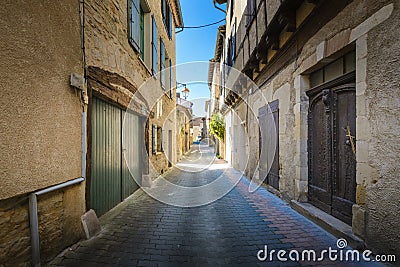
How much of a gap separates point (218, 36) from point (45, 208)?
46.0ft

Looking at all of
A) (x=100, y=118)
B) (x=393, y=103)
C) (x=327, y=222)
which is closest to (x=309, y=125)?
(x=327, y=222)

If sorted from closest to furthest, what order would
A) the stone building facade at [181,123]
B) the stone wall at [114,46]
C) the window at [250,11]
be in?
1. the stone wall at [114,46]
2. the window at [250,11]
3. the stone building facade at [181,123]

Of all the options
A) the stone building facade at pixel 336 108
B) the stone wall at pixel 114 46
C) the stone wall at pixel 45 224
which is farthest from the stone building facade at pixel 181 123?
the stone wall at pixel 45 224

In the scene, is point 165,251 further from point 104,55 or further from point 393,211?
point 104,55

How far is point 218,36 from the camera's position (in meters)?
14.5

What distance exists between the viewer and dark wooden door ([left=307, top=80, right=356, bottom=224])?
10.4ft

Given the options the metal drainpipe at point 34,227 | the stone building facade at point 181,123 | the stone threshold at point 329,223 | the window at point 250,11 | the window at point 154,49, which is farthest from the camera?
the stone building facade at point 181,123

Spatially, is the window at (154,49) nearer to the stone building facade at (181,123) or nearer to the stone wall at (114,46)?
the stone wall at (114,46)

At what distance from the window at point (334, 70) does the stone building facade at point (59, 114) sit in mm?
3472

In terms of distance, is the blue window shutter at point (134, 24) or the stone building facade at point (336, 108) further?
the blue window shutter at point (134, 24)

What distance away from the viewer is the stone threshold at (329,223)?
8.82 ft

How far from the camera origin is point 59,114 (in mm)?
2617

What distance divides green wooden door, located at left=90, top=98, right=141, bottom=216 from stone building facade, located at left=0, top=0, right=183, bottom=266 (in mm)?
17

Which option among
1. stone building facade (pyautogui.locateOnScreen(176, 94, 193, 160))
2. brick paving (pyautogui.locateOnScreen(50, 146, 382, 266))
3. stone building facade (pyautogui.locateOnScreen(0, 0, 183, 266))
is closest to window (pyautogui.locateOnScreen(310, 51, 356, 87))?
brick paving (pyautogui.locateOnScreen(50, 146, 382, 266))
